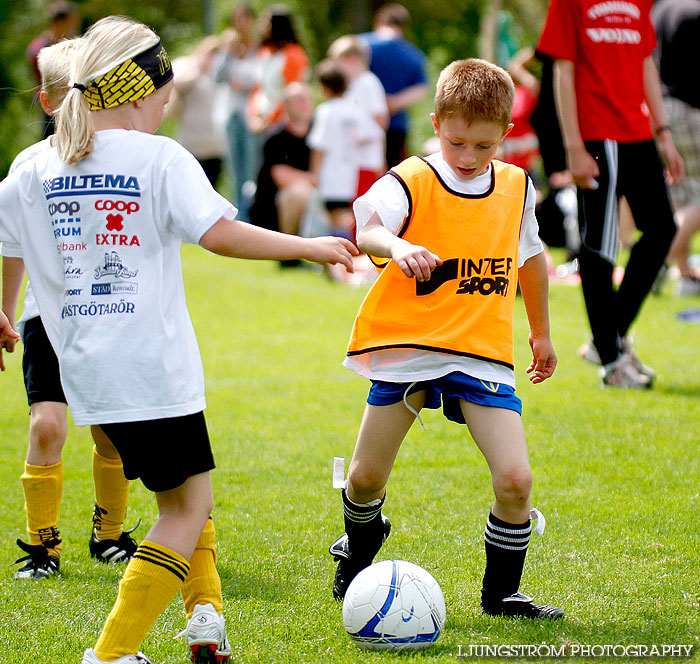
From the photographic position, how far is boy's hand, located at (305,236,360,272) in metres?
2.82

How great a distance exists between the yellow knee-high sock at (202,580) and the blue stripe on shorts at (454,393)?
0.69m

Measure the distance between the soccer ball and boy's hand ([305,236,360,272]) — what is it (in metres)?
0.98

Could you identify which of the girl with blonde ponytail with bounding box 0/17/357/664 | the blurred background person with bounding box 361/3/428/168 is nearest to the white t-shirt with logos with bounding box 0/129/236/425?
the girl with blonde ponytail with bounding box 0/17/357/664

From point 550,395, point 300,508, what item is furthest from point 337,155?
point 300,508

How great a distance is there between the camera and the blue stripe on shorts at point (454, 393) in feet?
10.8

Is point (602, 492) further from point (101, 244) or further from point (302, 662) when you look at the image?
point (101, 244)

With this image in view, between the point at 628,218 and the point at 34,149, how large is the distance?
8.60m

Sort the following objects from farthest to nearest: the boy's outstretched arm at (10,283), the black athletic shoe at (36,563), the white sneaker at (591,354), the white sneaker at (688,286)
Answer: the white sneaker at (688,286), the white sneaker at (591,354), the black athletic shoe at (36,563), the boy's outstretched arm at (10,283)

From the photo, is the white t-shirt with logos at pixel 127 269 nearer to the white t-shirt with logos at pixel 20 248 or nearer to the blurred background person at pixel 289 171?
the white t-shirt with logos at pixel 20 248

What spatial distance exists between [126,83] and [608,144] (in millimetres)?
3863

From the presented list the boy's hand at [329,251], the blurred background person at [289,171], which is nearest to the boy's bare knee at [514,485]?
the boy's hand at [329,251]

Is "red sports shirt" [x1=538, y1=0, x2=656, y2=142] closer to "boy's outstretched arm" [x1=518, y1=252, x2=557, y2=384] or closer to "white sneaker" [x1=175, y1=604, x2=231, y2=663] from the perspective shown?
"boy's outstretched arm" [x1=518, y1=252, x2=557, y2=384]

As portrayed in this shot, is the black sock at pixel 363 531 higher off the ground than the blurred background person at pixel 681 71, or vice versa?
the blurred background person at pixel 681 71

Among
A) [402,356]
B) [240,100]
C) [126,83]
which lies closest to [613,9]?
[402,356]
